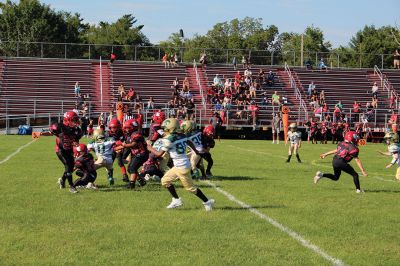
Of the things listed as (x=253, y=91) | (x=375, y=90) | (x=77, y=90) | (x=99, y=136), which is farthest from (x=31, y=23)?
(x=99, y=136)

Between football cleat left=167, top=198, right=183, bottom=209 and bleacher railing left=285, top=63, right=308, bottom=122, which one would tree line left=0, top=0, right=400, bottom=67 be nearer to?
bleacher railing left=285, top=63, right=308, bottom=122

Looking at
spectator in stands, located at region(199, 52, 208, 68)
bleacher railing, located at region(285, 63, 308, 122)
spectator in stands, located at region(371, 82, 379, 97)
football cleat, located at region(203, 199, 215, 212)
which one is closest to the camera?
football cleat, located at region(203, 199, 215, 212)

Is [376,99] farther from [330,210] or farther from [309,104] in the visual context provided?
[330,210]

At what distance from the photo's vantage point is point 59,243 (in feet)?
27.0

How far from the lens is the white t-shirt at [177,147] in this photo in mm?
10969

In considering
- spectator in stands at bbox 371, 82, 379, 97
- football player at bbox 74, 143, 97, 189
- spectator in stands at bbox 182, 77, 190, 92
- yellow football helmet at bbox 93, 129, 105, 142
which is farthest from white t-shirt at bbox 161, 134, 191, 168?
spectator in stands at bbox 371, 82, 379, 97

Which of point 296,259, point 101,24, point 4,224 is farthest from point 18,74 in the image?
point 101,24

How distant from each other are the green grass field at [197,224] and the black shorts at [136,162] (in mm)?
408

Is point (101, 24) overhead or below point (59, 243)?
overhead

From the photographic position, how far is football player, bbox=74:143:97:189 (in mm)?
13492

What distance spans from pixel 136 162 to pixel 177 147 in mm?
2701

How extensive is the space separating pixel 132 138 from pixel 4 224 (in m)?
4.56

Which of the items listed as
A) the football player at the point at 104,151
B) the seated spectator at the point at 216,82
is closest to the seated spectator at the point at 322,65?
the seated spectator at the point at 216,82

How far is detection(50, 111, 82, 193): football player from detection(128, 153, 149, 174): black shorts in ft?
3.88
